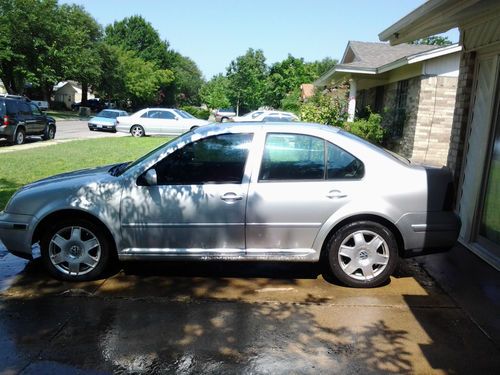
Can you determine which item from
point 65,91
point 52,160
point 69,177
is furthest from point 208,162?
point 65,91

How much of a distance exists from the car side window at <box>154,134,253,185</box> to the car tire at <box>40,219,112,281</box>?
33.1 inches

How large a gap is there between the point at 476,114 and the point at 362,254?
298cm

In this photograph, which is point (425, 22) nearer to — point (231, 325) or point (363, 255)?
point (363, 255)

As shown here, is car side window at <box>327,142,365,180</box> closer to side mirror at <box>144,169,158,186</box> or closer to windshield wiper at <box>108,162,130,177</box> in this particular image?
side mirror at <box>144,169,158,186</box>

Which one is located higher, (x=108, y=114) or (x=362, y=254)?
(x=108, y=114)

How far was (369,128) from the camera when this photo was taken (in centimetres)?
1506

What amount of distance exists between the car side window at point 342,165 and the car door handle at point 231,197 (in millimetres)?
902

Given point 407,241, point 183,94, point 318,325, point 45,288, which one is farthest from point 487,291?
point 183,94

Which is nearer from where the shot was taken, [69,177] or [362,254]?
[362,254]

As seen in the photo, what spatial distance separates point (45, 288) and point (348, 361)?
2957 millimetres

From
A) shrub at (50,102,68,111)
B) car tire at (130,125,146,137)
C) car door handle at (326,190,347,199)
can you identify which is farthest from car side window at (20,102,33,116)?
shrub at (50,102,68,111)

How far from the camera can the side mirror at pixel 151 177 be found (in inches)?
174

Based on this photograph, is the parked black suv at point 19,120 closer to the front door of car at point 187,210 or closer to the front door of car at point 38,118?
the front door of car at point 38,118

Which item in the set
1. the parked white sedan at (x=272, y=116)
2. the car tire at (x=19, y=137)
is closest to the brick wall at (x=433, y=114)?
the parked white sedan at (x=272, y=116)
